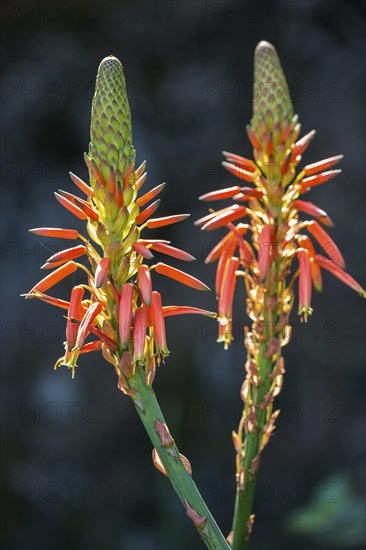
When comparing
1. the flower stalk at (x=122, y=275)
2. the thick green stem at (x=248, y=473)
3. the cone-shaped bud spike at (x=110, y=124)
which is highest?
the cone-shaped bud spike at (x=110, y=124)

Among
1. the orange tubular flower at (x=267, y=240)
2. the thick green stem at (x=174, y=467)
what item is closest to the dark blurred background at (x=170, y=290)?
the orange tubular flower at (x=267, y=240)

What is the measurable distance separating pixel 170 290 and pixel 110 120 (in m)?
2.87

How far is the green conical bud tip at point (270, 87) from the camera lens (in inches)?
40.1

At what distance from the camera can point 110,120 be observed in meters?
1.00

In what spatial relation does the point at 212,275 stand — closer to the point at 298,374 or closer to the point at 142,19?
the point at 298,374

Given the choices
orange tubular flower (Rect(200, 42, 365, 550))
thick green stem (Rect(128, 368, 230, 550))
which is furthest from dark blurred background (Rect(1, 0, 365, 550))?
thick green stem (Rect(128, 368, 230, 550))

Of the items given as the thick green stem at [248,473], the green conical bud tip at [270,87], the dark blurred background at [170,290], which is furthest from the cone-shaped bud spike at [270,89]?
the dark blurred background at [170,290]

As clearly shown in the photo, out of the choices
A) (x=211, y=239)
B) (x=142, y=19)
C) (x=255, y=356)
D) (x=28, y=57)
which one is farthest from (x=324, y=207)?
(x=255, y=356)

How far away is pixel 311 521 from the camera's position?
323 cm

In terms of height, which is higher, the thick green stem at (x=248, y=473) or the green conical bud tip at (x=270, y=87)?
the green conical bud tip at (x=270, y=87)

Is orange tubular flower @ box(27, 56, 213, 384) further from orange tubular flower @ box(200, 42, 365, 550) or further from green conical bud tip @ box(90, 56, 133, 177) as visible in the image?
orange tubular flower @ box(200, 42, 365, 550)

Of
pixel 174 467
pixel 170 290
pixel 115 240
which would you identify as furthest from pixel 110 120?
pixel 170 290

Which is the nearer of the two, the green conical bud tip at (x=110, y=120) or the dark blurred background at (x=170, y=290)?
the green conical bud tip at (x=110, y=120)

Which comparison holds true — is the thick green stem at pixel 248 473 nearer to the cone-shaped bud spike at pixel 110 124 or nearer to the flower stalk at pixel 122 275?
the flower stalk at pixel 122 275
